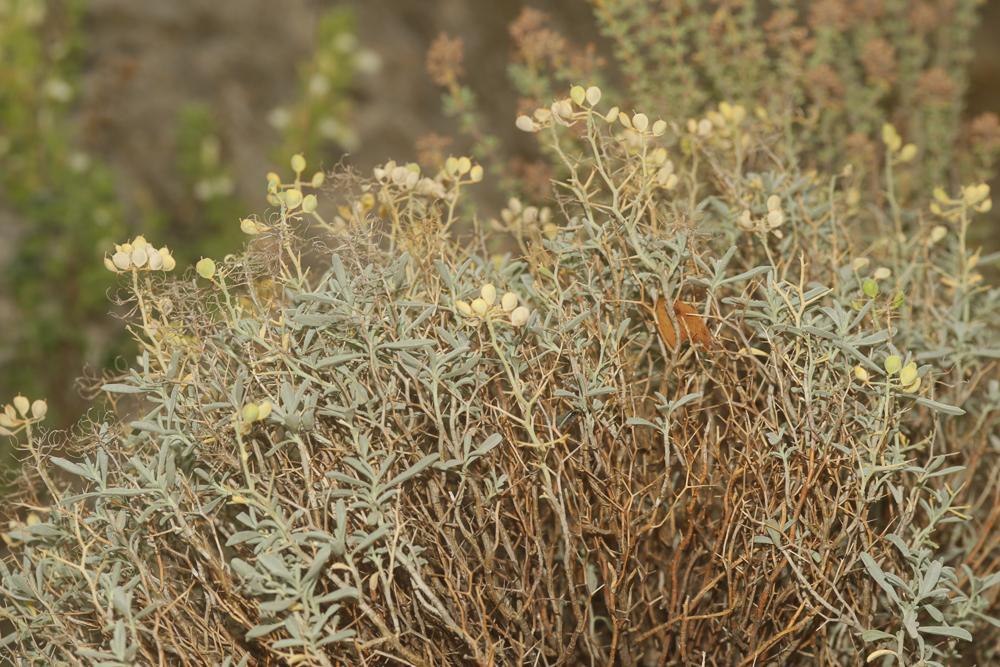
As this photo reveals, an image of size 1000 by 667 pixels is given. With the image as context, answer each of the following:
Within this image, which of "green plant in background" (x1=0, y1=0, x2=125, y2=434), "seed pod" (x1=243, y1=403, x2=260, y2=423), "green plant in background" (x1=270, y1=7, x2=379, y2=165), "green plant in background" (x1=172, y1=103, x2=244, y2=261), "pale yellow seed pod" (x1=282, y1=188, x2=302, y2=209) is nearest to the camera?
A: "seed pod" (x1=243, y1=403, x2=260, y2=423)

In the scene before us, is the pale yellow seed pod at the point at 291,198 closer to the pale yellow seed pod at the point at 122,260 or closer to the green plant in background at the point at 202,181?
the pale yellow seed pod at the point at 122,260

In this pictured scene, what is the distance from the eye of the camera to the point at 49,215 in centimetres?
213

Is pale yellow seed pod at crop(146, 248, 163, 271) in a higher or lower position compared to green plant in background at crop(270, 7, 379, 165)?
higher

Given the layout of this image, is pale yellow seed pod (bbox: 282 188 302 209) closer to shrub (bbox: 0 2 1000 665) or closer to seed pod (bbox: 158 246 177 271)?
shrub (bbox: 0 2 1000 665)

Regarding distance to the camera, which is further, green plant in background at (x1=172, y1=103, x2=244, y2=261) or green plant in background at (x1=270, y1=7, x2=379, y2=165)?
green plant in background at (x1=270, y1=7, x2=379, y2=165)

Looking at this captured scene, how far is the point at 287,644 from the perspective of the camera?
0.67 metres

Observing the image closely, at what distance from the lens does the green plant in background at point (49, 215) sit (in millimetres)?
2104

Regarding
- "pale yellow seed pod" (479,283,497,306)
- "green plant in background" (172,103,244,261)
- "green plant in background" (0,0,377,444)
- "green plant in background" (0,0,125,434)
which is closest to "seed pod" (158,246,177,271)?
"pale yellow seed pod" (479,283,497,306)

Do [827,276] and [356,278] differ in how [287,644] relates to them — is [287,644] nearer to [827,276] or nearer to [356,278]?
[356,278]

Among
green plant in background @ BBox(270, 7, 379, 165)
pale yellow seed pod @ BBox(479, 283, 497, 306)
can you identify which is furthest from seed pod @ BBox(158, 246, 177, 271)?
green plant in background @ BBox(270, 7, 379, 165)

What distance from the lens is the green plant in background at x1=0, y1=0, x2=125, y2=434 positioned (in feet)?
6.90

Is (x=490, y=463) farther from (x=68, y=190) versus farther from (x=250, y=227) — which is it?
(x=68, y=190)

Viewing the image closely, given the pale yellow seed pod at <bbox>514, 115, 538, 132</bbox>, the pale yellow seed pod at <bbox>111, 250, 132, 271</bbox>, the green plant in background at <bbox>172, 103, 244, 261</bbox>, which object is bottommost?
the green plant in background at <bbox>172, 103, 244, 261</bbox>

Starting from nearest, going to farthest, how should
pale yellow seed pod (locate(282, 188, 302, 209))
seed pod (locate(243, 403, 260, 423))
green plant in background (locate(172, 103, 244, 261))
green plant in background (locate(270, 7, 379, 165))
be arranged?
seed pod (locate(243, 403, 260, 423)), pale yellow seed pod (locate(282, 188, 302, 209)), green plant in background (locate(172, 103, 244, 261)), green plant in background (locate(270, 7, 379, 165))
